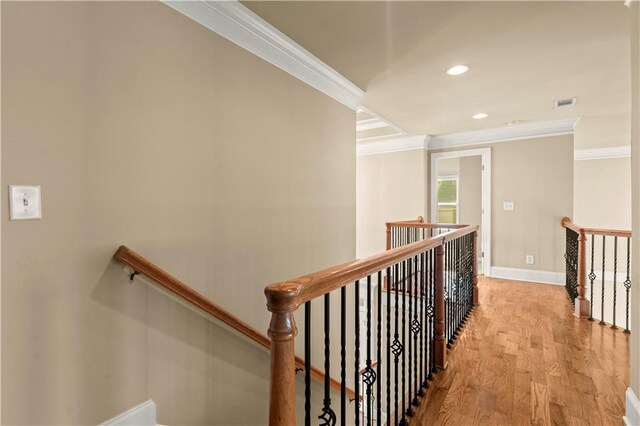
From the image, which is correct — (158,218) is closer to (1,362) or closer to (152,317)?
(152,317)

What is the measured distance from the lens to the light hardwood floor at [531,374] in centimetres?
178

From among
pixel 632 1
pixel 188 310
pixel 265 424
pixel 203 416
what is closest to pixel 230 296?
pixel 188 310

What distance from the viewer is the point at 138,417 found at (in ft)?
4.81

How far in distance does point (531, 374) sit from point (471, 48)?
7.98ft

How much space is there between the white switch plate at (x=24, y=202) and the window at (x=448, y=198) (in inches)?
328

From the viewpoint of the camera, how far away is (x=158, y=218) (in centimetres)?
160

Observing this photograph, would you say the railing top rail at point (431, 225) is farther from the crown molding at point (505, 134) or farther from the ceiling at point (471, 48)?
the crown molding at point (505, 134)

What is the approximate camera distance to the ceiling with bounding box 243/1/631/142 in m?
1.98

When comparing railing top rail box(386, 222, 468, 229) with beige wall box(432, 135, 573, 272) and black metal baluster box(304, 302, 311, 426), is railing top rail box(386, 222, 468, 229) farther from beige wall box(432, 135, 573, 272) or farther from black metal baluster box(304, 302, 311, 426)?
black metal baluster box(304, 302, 311, 426)

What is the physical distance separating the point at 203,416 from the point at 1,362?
40.1 inches

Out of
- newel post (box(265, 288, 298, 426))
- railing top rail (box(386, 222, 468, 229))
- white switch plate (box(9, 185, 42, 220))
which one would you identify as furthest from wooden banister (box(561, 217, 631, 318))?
white switch plate (box(9, 185, 42, 220))

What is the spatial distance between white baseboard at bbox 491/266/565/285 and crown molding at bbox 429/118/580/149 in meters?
2.12

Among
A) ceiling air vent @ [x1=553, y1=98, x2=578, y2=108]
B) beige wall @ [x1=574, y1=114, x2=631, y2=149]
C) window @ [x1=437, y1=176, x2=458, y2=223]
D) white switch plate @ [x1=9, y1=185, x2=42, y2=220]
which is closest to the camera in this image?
white switch plate @ [x1=9, y1=185, x2=42, y2=220]

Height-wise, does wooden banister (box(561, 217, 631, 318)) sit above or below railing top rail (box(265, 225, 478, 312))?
below
